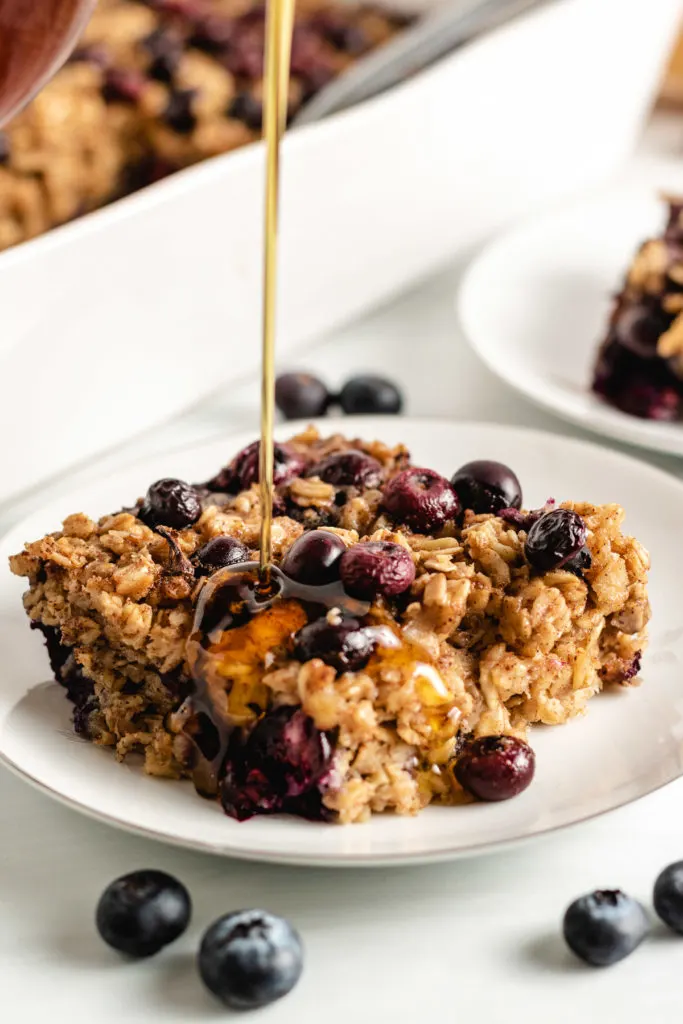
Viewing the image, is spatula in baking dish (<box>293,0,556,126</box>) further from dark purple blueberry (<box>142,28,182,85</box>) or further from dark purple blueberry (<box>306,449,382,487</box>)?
dark purple blueberry (<box>306,449,382,487</box>)

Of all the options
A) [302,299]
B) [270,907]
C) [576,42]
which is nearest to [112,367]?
[302,299]

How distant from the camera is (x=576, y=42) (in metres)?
3.26

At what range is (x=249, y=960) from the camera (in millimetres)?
1473

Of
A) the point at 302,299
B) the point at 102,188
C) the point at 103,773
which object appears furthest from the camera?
the point at 102,188

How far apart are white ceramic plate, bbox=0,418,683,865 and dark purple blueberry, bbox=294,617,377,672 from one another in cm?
19

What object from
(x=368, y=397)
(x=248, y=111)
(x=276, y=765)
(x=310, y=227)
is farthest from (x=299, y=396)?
(x=276, y=765)

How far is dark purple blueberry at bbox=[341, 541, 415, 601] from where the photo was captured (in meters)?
1.66

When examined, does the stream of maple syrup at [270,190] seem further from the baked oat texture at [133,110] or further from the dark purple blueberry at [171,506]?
the baked oat texture at [133,110]

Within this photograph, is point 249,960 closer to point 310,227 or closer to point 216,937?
point 216,937

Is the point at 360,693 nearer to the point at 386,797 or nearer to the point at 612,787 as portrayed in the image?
the point at 386,797

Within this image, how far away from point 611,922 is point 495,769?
21cm

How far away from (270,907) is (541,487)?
3.09ft

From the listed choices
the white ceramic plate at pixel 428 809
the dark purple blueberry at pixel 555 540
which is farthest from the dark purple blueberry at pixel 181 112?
the dark purple blueberry at pixel 555 540

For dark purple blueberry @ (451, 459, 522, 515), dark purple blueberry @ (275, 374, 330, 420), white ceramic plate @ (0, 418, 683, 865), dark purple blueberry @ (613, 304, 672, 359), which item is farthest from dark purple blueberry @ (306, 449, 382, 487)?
dark purple blueberry @ (613, 304, 672, 359)
